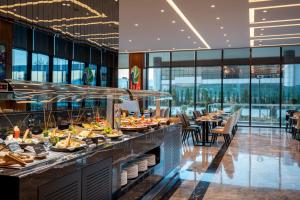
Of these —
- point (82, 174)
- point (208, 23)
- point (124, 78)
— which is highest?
point (208, 23)

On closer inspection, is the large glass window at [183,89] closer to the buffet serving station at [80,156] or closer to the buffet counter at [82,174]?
the buffet serving station at [80,156]

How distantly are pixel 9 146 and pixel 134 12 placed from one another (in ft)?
21.7

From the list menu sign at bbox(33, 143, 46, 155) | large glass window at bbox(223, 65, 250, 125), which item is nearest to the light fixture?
large glass window at bbox(223, 65, 250, 125)

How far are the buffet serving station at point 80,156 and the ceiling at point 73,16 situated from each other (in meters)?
1.44

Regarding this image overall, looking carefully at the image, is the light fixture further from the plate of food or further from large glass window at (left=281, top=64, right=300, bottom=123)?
the plate of food

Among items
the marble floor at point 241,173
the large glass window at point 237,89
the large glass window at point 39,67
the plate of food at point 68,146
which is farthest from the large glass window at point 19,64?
the large glass window at point 237,89

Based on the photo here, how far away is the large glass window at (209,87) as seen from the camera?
1545 centimetres

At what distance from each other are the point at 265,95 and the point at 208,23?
21.9ft

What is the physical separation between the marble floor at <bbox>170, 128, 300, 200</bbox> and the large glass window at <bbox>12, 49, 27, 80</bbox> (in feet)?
13.7

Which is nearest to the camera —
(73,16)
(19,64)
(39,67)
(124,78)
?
(73,16)

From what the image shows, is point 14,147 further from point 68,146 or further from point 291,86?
point 291,86

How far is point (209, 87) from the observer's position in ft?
51.4

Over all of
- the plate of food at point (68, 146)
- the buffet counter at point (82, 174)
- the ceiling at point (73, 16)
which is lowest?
Answer: the buffet counter at point (82, 174)

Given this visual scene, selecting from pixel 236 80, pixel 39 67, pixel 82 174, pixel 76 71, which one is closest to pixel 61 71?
pixel 76 71
